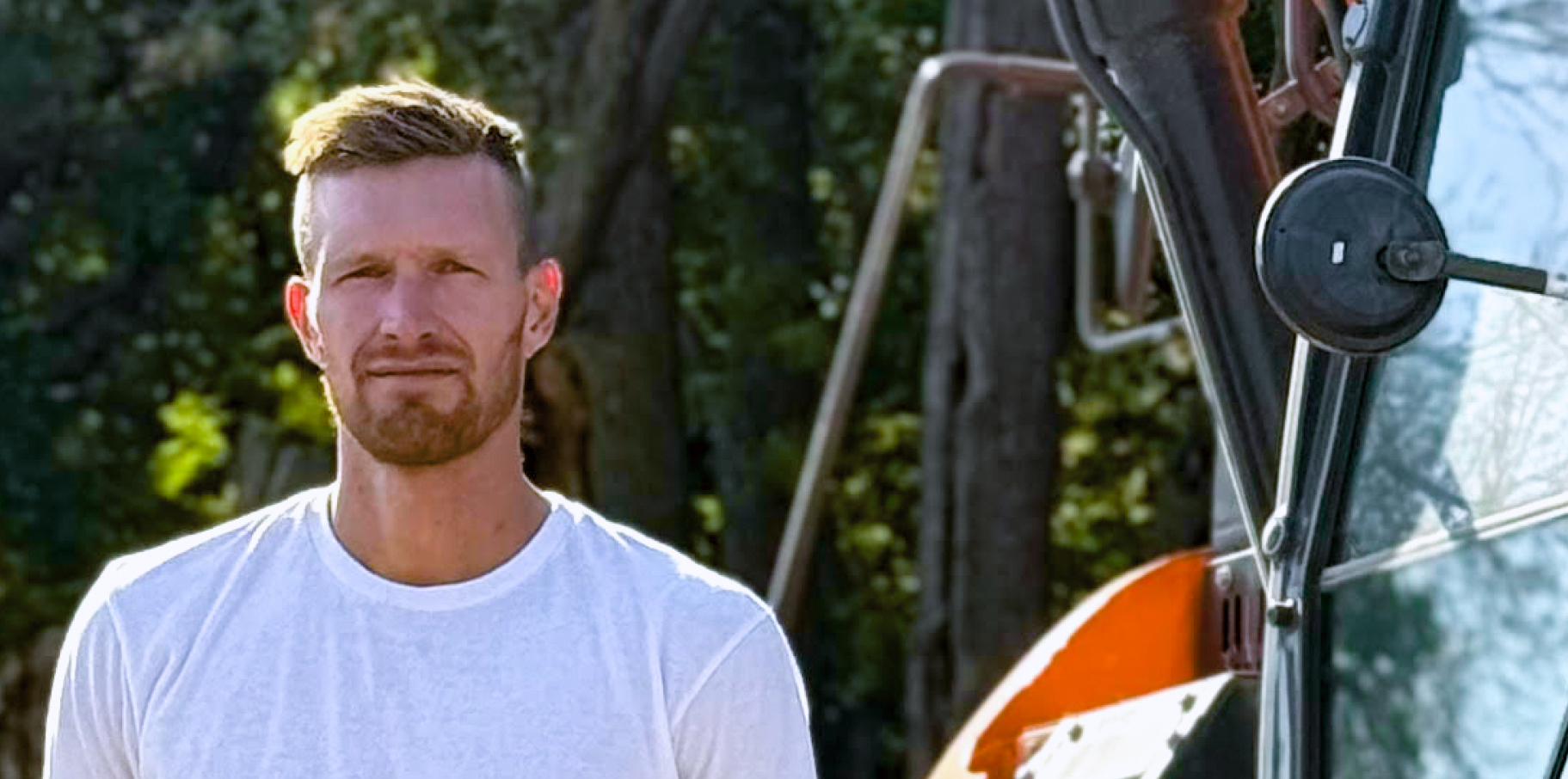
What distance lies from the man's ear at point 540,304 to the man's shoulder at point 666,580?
142mm

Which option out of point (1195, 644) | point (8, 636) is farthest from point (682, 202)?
point (1195, 644)

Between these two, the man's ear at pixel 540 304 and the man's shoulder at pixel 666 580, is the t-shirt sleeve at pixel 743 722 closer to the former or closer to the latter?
the man's shoulder at pixel 666 580

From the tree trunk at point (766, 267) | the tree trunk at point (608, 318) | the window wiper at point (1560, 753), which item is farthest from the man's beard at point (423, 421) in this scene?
the tree trunk at point (766, 267)

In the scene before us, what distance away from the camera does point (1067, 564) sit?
55.2 ft

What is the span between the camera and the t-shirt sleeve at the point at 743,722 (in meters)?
2.93

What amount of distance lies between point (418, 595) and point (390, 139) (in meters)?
0.38

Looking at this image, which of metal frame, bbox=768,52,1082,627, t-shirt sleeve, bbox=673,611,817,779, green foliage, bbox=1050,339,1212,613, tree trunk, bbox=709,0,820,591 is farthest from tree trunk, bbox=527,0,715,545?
t-shirt sleeve, bbox=673,611,817,779

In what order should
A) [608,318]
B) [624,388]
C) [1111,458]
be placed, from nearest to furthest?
[624,388], [608,318], [1111,458]

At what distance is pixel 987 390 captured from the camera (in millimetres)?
11977

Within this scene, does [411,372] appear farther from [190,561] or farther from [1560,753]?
[1560,753]

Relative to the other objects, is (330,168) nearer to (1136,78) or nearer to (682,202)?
(1136,78)

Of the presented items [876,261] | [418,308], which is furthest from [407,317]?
[876,261]

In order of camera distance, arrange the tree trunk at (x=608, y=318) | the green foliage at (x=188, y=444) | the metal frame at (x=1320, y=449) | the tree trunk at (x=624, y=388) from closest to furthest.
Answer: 1. the metal frame at (x=1320, y=449)
2. the tree trunk at (x=608, y=318)
3. the tree trunk at (x=624, y=388)
4. the green foliage at (x=188, y=444)

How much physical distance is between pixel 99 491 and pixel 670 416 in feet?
13.1
